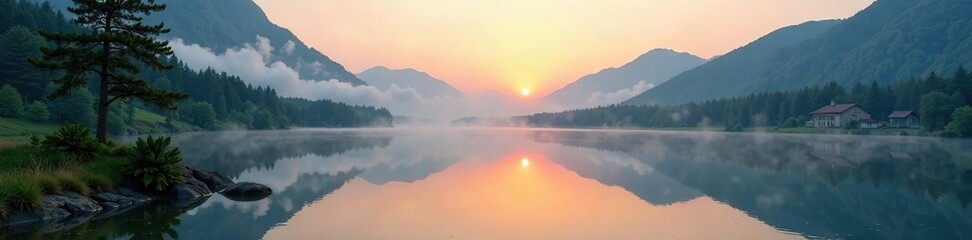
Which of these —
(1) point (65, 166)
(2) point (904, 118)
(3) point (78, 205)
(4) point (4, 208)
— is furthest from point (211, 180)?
(2) point (904, 118)

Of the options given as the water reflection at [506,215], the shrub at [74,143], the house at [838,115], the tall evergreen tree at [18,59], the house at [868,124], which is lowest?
the water reflection at [506,215]

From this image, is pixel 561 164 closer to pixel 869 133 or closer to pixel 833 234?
pixel 833 234

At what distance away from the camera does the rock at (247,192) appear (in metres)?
31.7

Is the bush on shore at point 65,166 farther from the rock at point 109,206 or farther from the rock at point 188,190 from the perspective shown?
the rock at point 109,206

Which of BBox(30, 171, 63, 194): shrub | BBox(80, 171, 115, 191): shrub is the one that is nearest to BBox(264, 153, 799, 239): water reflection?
BBox(80, 171, 115, 191): shrub

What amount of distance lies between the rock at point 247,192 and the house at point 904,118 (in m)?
169

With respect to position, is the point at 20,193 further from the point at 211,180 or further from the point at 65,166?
the point at 211,180

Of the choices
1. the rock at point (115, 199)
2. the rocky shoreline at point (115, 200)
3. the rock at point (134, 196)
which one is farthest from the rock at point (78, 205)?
the rock at point (134, 196)

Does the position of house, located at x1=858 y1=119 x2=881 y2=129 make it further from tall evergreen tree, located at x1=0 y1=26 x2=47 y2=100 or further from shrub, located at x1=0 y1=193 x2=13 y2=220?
tall evergreen tree, located at x1=0 y1=26 x2=47 y2=100

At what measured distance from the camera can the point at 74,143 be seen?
29.3 meters

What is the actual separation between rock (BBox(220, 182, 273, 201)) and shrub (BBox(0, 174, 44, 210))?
938 cm

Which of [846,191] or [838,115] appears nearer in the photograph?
[846,191]

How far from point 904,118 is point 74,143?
597 feet

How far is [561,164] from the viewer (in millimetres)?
56906
